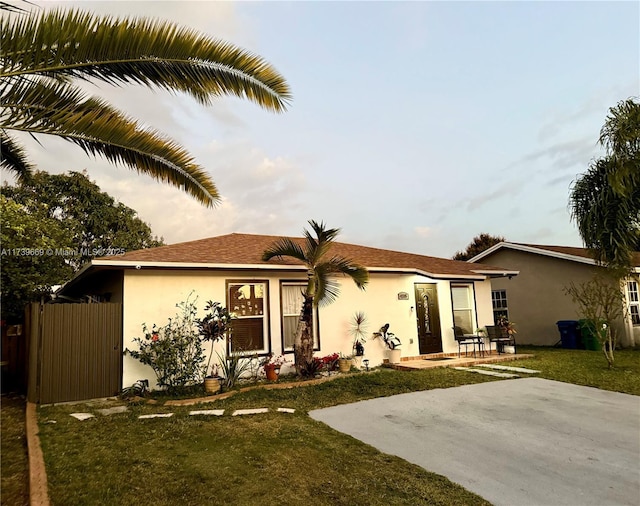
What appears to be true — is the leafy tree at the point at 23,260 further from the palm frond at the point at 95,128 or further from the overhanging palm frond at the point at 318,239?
the palm frond at the point at 95,128

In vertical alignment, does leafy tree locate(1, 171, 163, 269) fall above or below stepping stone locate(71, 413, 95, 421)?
above

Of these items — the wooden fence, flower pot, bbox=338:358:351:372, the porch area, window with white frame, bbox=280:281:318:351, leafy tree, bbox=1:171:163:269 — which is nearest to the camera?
the wooden fence

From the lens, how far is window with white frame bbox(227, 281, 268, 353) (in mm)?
9734

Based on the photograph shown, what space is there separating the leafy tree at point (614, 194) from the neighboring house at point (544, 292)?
4.48 meters

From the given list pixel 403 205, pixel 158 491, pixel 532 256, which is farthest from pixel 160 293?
pixel 532 256

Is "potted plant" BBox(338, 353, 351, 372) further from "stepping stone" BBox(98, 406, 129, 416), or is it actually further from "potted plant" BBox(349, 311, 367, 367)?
"stepping stone" BBox(98, 406, 129, 416)

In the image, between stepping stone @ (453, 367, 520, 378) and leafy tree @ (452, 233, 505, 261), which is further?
leafy tree @ (452, 233, 505, 261)

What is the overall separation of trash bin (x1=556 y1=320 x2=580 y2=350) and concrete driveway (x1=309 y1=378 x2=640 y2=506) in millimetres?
7694

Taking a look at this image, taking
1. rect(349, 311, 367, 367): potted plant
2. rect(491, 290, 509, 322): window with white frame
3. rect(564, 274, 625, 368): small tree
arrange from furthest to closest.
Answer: rect(491, 290, 509, 322): window with white frame < rect(349, 311, 367, 367): potted plant < rect(564, 274, 625, 368): small tree

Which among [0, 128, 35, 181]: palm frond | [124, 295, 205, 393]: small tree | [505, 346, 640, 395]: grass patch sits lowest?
[505, 346, 640, 395]: grass patch

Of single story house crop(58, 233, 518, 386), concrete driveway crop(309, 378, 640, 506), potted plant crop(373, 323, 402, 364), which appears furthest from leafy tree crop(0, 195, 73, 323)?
concrete driveway crop(309, 378, 640, 506)

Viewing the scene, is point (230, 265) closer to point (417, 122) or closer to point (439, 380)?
point (439, 380)

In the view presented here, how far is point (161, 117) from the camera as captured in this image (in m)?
6.93

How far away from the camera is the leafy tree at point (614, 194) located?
380 inches
